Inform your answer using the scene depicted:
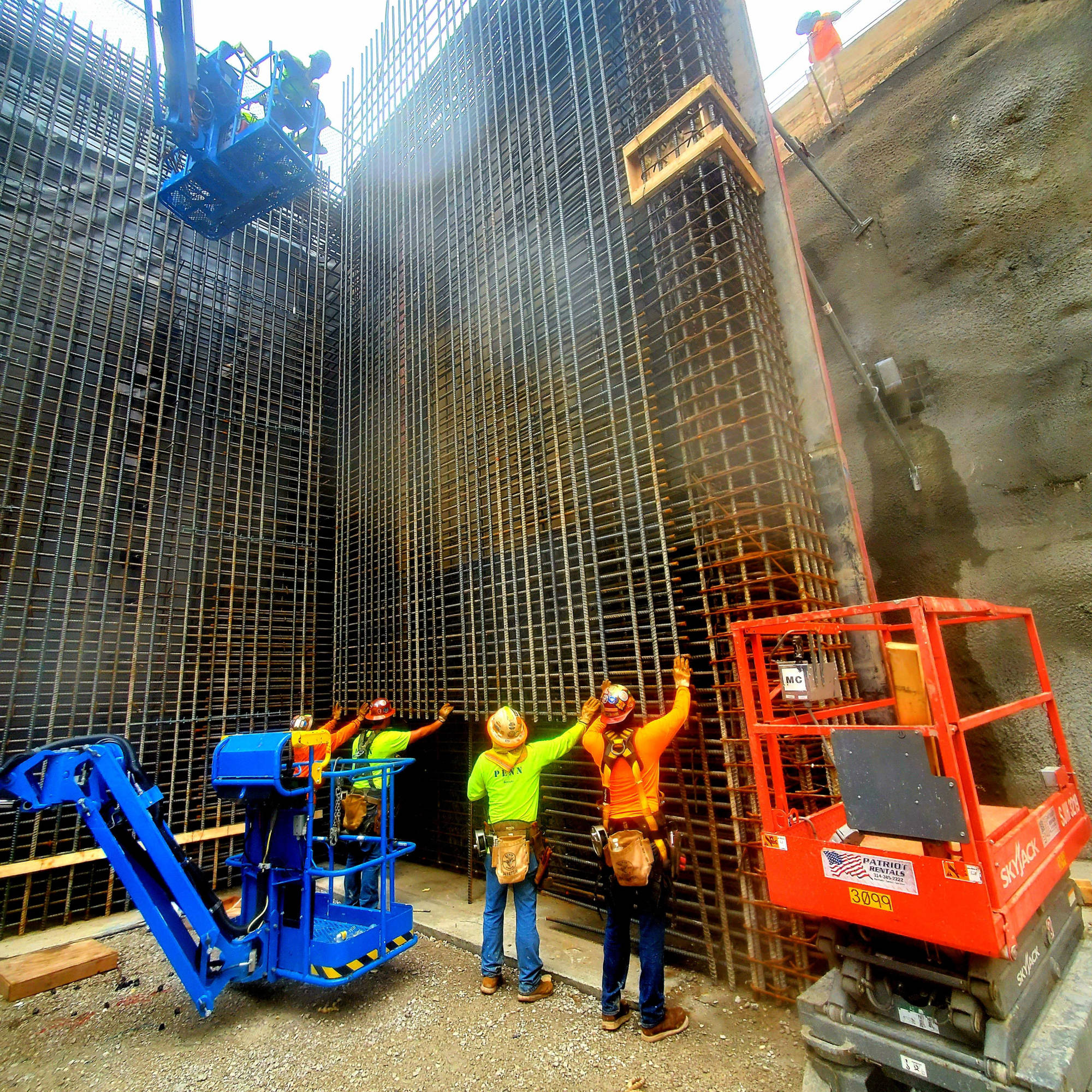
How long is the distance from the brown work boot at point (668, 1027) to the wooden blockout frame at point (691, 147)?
260 inches

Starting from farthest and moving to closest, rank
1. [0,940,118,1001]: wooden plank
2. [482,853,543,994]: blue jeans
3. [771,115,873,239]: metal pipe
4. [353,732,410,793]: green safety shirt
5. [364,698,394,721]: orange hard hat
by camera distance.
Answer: [771,115,873,239]: metal pipe → [364,698,394,721]: orange hard hat → [353,732,410,793]: green safety shirt → [0,940,118,1001]: wooden plank → [482,853,543,994]: blue jeans

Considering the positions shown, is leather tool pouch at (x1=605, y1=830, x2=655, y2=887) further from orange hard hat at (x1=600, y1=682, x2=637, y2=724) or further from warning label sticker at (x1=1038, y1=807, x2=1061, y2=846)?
warning label sticker at (x1=1038, y1=807, x2=1061, y2=846)

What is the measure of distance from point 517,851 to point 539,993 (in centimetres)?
97

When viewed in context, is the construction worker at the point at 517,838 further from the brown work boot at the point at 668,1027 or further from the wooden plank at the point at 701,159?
the wooden plank at the point at 701,159

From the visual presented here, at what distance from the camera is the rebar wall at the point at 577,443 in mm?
4602

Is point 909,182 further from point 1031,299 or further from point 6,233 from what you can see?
point 6,233

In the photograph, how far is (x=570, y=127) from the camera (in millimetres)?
6688

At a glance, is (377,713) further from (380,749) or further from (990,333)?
(990,333)

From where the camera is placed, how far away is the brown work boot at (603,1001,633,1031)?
3.70 m

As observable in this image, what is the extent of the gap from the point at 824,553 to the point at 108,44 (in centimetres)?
1228

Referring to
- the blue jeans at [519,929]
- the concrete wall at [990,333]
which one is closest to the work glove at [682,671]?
the blue jeans at [519,929]

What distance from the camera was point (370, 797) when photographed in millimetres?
5961

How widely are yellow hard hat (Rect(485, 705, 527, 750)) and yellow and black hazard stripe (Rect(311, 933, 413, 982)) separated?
1.75 meters

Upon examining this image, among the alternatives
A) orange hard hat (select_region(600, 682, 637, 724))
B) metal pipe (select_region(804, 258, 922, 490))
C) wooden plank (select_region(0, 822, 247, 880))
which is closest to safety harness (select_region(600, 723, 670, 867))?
orange hard hat (select_region(600, 682, 637, 724))
